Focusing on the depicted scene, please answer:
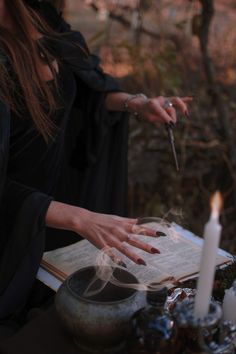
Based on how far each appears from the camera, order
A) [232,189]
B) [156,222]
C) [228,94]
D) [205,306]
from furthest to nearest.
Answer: [228,94] < [232,189] < [156,222] < [205,306]

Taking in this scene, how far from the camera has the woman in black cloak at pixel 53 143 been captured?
3.09ft

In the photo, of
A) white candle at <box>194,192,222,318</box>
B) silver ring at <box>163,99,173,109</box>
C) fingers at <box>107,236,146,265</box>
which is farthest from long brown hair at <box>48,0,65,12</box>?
white candle at <box>194,192,222,318</box>

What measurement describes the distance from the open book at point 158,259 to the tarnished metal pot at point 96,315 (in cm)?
18

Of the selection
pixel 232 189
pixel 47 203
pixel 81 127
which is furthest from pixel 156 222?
pixel 232 189

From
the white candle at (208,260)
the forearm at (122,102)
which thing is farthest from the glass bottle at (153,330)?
the forearm at (122,102)

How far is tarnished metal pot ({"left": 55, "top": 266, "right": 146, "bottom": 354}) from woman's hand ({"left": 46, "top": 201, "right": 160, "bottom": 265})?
2.2 inches

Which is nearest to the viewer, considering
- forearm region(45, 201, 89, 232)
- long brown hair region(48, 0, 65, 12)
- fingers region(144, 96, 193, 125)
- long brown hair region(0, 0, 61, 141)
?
forearm region(45, 201, 89, 232)

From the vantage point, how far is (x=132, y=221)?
0.85 metres

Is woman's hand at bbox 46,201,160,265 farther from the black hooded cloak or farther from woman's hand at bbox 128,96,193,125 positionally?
woman's hand at bbox 128,96,193,125

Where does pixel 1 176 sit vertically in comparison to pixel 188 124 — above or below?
above

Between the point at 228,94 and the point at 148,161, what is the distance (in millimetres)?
615

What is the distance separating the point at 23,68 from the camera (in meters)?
1.16

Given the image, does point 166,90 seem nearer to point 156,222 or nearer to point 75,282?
point 156,222

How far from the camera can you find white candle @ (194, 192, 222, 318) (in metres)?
0.59
